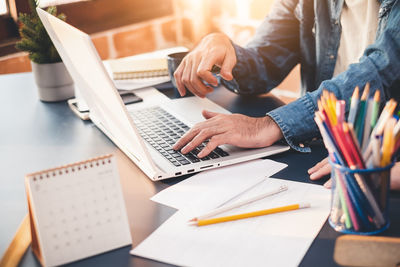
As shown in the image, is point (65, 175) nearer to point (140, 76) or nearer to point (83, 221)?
point (83, 221)

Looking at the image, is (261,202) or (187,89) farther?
(187,89)

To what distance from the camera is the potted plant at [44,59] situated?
131 cm

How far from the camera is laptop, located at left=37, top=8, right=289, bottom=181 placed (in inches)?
32.3

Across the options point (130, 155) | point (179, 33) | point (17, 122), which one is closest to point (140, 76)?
point (17, 122)

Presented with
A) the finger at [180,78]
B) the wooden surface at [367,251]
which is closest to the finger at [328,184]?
the wooden surface at [367,251]

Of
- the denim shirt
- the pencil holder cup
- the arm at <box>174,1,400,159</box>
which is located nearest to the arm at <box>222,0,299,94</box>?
the denim shirt

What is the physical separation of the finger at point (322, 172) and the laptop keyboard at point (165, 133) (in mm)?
189

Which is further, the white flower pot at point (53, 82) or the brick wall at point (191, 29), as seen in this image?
the brick wall at point (191, 29)

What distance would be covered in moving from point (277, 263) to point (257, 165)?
32 cm

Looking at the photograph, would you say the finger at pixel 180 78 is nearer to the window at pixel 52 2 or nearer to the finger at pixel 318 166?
the finger at pixel 318 166

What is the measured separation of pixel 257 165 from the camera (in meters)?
0.97

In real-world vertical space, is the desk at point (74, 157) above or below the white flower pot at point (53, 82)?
below

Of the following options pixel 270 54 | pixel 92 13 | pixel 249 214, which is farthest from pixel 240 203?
pixel 92 13

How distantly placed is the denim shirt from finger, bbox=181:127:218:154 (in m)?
0.14
